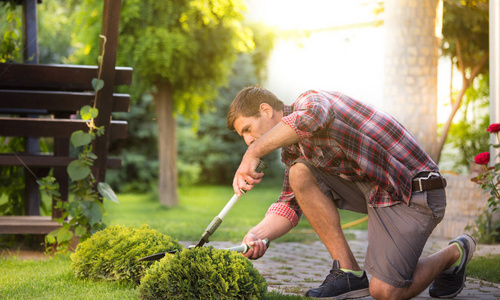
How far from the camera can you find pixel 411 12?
22.2 feet

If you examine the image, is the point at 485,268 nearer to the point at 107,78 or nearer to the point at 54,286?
the point at 54,286

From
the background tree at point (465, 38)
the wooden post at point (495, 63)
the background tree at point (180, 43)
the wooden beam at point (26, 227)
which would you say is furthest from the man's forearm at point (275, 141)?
the background tree at point (180, 43)

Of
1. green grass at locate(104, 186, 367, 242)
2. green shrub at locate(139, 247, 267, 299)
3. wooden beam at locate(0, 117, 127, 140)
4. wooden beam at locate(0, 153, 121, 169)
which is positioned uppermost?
wooden beam at locate(0, 117, 127, 140)

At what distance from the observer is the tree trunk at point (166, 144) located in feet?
33.5

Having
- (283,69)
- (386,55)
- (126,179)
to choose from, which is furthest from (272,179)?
(386,55)

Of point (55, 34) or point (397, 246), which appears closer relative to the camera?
point (397, 246)

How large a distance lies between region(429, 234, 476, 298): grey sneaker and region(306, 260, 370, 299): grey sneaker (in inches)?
14.9

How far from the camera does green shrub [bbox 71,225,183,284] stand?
9.96 feet

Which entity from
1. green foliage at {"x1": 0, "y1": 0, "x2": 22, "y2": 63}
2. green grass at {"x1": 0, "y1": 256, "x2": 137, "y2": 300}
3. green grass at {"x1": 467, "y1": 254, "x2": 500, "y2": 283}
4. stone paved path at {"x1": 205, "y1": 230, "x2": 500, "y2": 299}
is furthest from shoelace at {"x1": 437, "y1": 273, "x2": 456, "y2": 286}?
green foliage at {"x1": 0, "y1": 0, "x2": 22, "y2": 63}

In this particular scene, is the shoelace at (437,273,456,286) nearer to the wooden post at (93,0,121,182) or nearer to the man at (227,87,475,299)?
the man at (227,87,475,299)

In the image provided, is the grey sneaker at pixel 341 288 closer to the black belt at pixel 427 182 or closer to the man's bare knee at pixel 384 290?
the man's bare knee at pixel 384 290

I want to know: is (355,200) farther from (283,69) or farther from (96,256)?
(283,69)

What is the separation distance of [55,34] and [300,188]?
12945 mm

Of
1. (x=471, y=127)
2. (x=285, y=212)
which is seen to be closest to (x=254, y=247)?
(x=285, y=212)
